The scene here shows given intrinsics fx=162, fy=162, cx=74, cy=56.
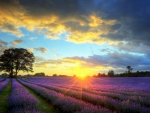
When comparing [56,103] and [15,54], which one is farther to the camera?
[15,54]

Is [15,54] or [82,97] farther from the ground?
[15,54]

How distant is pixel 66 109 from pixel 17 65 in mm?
53865

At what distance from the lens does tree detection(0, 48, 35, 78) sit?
185ft

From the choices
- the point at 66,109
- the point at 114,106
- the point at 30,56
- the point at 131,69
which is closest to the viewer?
the point at 66,109

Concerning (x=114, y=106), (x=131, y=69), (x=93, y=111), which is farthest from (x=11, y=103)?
(x=131, y=69)

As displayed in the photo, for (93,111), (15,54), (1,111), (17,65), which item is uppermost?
(15,54)

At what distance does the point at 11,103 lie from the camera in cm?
741

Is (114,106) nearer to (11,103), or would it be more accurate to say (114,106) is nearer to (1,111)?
(11,103)

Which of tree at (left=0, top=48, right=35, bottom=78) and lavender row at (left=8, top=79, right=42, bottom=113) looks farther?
tree at (left=0, top=48, right=35, bottom=78)

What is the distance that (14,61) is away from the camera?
57125 mm

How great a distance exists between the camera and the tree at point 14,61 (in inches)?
2223

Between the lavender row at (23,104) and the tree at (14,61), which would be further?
the tree at (14,61)

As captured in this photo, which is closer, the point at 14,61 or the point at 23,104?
the point at 23,104

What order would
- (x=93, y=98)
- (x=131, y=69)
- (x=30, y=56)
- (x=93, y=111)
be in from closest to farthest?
(x=93, y=111) < (x=93, y=98) < (x=131, y=69) < (x=30, y=56)
